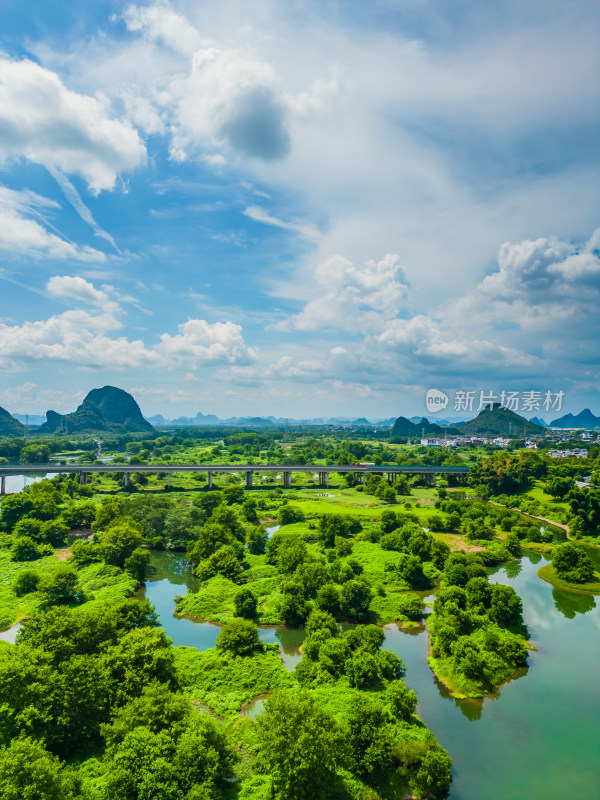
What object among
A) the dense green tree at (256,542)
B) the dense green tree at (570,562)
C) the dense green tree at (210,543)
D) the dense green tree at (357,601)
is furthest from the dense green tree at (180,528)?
the dense green tree at (570,562)

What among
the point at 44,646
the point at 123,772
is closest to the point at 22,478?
the point at 44,646

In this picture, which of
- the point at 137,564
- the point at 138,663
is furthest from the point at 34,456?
the point at 138,663

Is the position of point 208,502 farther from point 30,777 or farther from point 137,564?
point 30,777

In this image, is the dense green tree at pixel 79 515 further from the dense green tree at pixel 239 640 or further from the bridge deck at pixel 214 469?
the dense green tree at pixel 239 640

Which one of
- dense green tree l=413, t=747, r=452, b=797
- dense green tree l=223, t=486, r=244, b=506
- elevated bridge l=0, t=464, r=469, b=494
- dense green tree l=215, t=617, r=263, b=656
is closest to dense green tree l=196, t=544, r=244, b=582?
dense green tree l=215, t=617, r=263, b=656

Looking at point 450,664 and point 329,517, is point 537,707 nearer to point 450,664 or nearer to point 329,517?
point 450,664

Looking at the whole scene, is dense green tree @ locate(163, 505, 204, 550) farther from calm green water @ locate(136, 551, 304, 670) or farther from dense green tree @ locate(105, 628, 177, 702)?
dense green tree @ locate(105, 628, 177, 702)
